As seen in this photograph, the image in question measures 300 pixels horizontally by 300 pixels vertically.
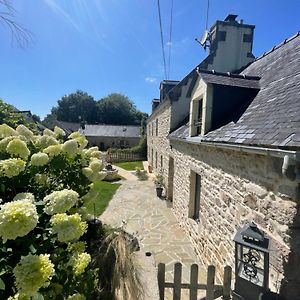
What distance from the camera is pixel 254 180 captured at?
3.37 meters

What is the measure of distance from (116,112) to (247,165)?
56713mm

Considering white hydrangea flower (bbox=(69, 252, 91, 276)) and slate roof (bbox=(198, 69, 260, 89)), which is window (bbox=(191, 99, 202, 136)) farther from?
white hydrangea flower (bbox=(69, 252, 91, 276))

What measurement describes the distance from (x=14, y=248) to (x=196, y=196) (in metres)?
6.08

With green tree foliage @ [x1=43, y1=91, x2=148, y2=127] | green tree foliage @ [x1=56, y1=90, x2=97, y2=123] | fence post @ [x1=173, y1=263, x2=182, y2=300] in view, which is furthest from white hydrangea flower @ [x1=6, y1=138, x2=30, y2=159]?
green tree foliage @ [x1=56, y1=90, x2=97, y2=123]

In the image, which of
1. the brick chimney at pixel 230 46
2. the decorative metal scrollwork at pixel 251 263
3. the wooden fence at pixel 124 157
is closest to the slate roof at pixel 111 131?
the wooden fence at pixel 124 157

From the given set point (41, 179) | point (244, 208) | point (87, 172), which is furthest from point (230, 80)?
point (41, 179)

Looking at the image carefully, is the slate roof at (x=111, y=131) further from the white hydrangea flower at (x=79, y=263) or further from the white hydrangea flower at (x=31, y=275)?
the white hydrangea flower at (x=31, y=275)

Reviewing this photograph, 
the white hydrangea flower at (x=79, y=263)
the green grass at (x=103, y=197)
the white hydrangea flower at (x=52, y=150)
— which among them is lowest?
the green grass at (x=103, y=197)

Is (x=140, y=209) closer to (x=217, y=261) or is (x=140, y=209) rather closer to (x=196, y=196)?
(x=196, y=196)

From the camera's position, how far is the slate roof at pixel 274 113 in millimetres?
2832

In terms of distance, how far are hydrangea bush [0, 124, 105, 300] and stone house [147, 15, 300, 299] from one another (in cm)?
238

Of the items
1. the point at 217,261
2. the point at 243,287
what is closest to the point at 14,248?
the point at 243,287

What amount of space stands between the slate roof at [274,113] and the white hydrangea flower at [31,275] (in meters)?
2.64

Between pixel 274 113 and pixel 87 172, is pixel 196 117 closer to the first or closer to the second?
pixel 274 113
